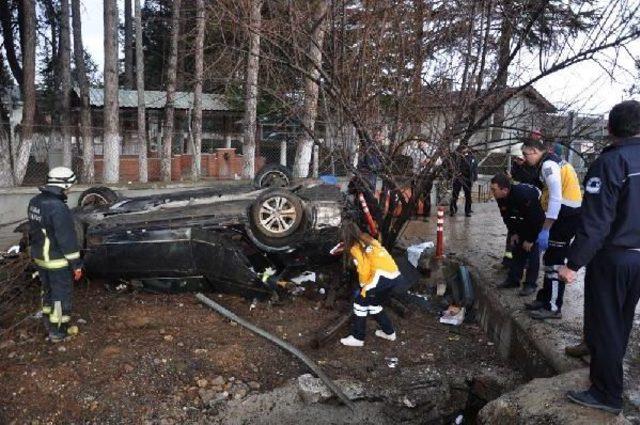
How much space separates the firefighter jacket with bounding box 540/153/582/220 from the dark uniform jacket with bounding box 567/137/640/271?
187 centimetres

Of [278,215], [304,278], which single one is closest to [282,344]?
[278,215]

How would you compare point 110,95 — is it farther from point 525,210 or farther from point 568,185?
point 568,185

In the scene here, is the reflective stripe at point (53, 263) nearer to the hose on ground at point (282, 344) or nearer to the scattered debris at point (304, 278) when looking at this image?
the hose on ground at point (282, 344)

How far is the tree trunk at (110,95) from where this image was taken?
12.7m

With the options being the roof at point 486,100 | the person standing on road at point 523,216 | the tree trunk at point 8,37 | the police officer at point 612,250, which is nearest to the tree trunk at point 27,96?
the tree trunk at point 8,37

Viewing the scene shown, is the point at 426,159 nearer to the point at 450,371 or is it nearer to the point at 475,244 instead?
the point at 450,371

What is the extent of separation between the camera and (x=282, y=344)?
465 centimetres

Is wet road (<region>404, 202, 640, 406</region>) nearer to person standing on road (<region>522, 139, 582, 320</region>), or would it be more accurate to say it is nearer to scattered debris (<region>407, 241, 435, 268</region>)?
person standing on road (<region>522, 139, 582, 320</region>)

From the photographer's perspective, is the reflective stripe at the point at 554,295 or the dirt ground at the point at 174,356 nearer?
the dirt ground at the point at 174,356

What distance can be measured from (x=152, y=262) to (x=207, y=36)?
1019 centimetres

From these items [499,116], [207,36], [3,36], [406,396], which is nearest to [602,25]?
[499,116]

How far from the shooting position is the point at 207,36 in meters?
14.1

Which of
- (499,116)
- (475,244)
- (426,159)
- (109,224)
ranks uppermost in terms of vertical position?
(499,116)

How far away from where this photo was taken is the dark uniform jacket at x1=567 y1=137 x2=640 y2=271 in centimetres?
274
